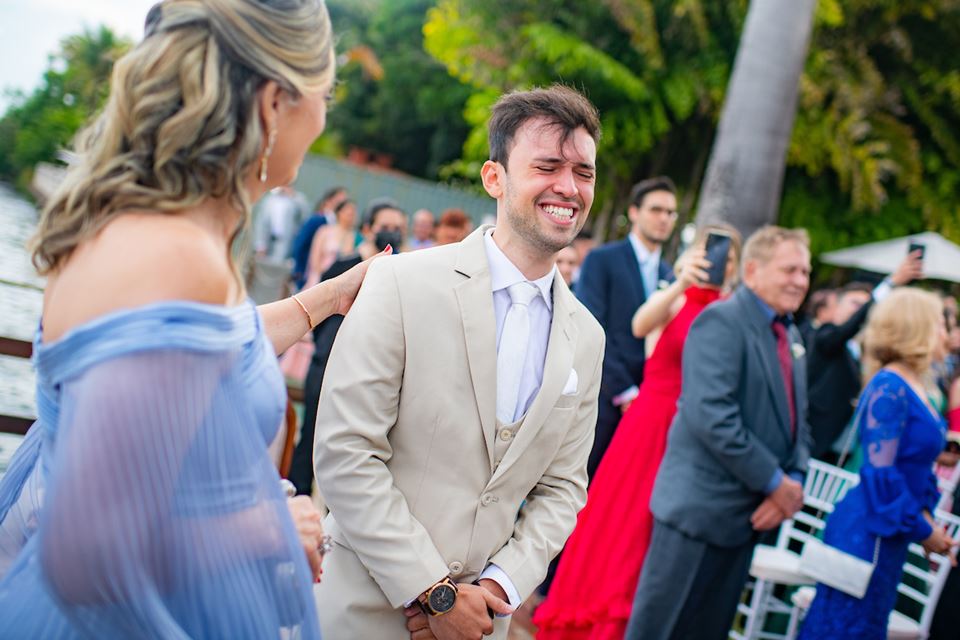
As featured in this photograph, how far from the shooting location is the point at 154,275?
4.08 ft

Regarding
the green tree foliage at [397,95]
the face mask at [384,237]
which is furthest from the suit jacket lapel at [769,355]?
the green tree foliage at [397,95]

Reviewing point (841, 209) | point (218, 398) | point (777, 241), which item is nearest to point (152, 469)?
point (218, 398)

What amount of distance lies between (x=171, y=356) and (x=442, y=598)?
114 centimetres

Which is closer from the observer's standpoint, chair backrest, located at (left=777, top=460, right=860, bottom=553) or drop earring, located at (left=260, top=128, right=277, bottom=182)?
drop earring, located at (left=260, top=128, right=277, bottom=182)

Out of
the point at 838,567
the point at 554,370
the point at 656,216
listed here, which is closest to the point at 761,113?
the point at 656,216

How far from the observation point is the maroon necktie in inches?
154

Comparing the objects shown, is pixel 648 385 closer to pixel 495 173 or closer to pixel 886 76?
pixel 495 173

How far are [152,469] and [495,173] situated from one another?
154 cm

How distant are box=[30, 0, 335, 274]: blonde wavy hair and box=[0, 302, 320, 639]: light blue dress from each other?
197 millimetres

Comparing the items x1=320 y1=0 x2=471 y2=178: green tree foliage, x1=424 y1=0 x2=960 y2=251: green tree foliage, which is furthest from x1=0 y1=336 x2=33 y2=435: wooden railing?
x1=320 y1=0 x2=471 y2=178: green tree foliage

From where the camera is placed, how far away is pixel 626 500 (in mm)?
4312

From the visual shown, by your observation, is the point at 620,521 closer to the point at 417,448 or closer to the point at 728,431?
the point at 728,431

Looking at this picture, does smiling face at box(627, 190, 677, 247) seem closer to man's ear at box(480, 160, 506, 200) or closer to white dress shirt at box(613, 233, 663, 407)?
white dress shirt at box(613, 233, 663, 407)

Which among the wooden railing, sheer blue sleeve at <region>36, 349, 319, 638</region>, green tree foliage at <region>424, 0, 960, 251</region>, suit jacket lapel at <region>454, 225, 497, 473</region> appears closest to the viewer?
sheer blue sleeve at <region>36, 349, 319, 638</region>
